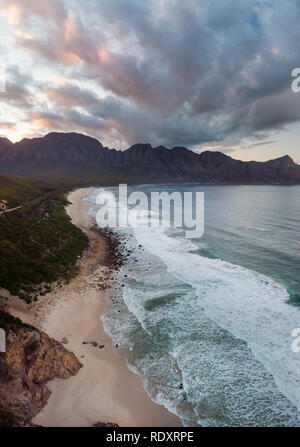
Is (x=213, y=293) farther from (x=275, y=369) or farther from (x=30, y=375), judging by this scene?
(x=30, y=375)

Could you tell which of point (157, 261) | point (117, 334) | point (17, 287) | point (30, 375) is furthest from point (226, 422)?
point (157, 261)

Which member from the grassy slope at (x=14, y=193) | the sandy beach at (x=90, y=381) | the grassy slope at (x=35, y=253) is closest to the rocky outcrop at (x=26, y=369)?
the sandy beach at (x=90, y=381)

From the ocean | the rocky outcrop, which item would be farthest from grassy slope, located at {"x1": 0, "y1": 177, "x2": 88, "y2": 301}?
the rocky outcrop

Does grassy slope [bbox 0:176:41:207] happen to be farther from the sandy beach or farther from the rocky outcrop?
the rocky outcrop

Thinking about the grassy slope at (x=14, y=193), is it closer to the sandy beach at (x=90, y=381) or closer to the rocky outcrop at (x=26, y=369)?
the sandy beach at (x=90, y=381)

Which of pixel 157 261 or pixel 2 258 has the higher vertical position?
pixel 2 258

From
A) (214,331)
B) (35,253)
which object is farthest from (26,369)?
(35,253)

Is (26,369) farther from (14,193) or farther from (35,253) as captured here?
(14,193)
